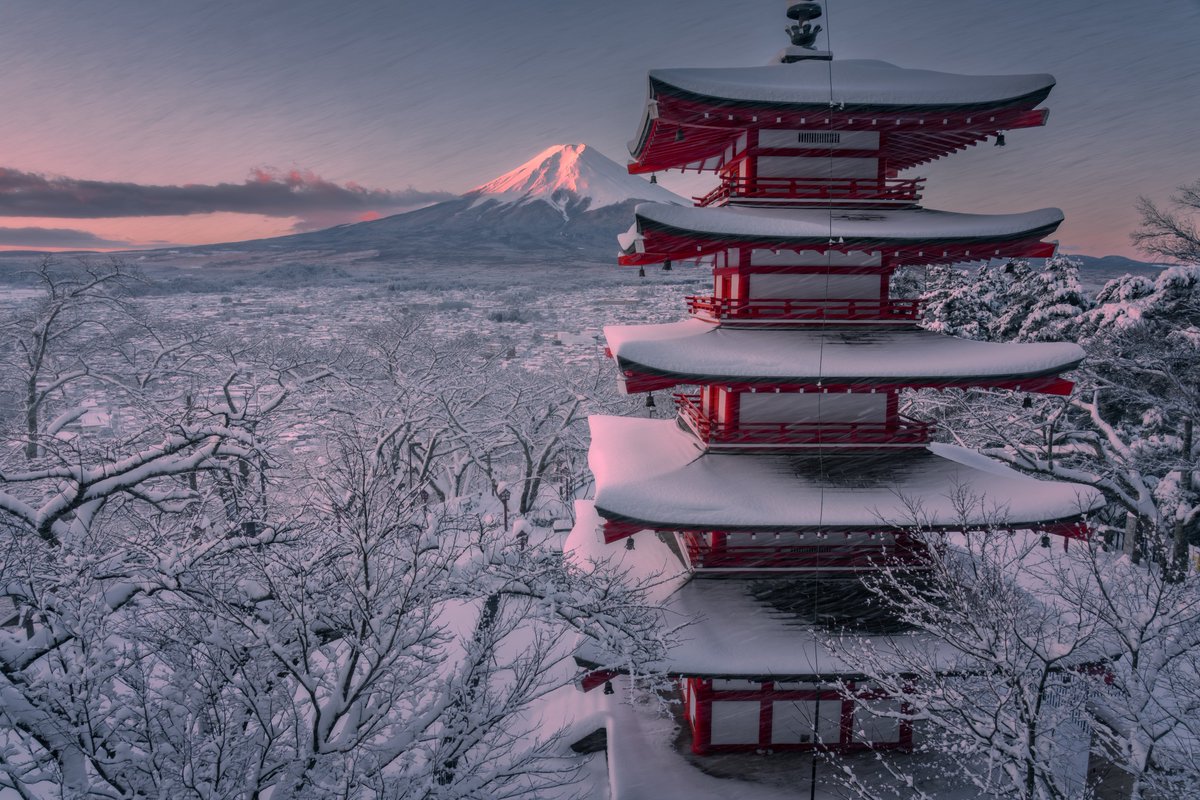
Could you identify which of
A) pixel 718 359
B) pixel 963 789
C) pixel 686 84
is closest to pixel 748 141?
pixel 686 84

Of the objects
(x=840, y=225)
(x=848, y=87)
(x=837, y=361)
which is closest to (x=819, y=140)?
(x=848, y=87)

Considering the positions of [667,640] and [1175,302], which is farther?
[1175,302]

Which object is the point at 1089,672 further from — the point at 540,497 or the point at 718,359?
the point at 540,497

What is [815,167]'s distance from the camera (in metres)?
10.5

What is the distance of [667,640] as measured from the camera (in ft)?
29.3

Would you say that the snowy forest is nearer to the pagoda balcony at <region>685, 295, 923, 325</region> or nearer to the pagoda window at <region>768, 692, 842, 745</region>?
the pagoda window at <region>768, 692, 842, 745</region>

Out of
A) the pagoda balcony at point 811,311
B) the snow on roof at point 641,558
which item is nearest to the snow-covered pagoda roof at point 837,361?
the pagoda balcony at point 811,311

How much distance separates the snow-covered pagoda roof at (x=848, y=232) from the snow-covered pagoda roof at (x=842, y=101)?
1338 mm

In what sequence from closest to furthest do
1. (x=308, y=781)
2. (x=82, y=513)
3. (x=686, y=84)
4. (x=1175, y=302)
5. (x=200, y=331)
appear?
(x=308, y=781) → (x=686, y=84) → (x=82, y=513) → (x=1175, y=302) → (x=200, y=331)

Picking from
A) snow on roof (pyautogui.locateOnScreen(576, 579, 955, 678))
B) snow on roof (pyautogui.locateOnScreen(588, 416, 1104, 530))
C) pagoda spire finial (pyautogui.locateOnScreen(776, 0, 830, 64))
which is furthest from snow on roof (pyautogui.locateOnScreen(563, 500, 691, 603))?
pagoda spire finial (pyautogui.locateOnScreen(776, 0, 830, 64))

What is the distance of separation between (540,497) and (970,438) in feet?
75.6

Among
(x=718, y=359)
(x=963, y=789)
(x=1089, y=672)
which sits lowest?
(x=963, y=789)

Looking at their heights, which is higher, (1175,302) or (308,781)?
(1175,302)

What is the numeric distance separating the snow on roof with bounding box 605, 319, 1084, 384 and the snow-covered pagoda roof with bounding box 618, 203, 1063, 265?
4.61 ft
